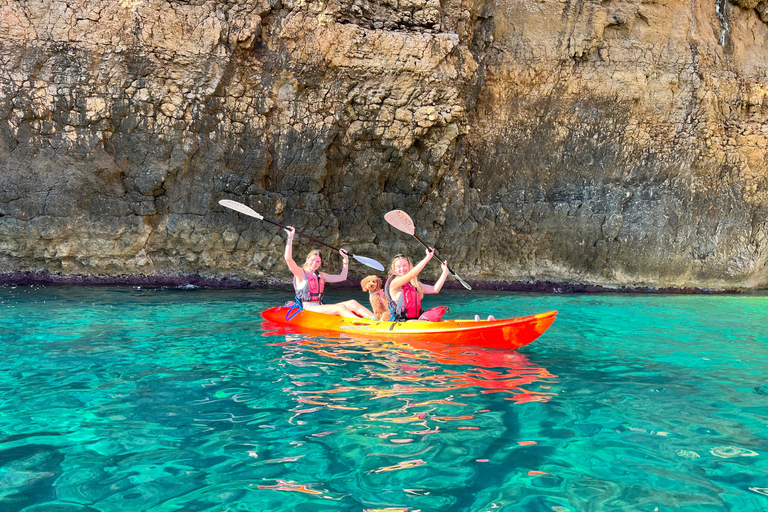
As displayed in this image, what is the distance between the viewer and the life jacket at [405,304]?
583 cm

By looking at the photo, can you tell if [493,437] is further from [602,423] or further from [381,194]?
[381,194]

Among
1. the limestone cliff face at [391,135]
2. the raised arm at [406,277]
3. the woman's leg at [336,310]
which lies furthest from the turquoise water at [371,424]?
the limestone cliff face at [391,135]

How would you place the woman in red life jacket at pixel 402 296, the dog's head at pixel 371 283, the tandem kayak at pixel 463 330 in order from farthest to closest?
the dog's head at pixel 371 283 → the woman in red life jacket at pixel 402 296 → the tandem kayak at pixel 463 330

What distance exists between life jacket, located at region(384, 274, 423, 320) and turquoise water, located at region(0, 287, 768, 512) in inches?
21.4

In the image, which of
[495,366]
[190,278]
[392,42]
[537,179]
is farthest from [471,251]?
[495,366]

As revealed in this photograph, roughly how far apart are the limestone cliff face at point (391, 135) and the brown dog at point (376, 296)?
5.67 meters

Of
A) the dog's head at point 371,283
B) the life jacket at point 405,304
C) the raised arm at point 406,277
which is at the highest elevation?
the raised arm at point 406,277

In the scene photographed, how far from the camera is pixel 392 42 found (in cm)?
1062

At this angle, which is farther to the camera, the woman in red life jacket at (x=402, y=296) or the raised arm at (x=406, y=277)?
the woman in red life jacket at (x=402, y=296)

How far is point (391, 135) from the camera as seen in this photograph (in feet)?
36.7

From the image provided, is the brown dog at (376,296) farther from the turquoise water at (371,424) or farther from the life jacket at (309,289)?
the life jacket at (309,289)

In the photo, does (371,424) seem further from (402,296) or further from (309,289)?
(309,289)

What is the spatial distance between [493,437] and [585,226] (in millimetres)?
11239

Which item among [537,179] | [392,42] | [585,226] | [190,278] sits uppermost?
[392,42]
